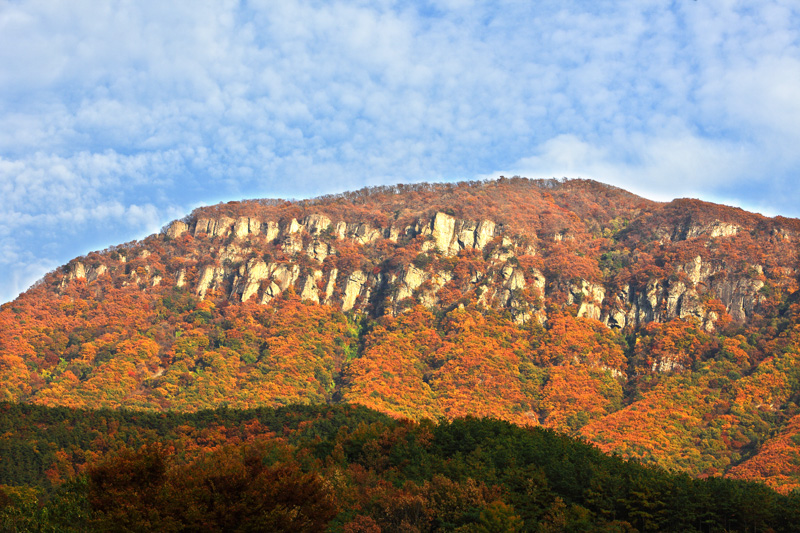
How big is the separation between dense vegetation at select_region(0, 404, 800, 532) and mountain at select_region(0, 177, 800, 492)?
33190 mm

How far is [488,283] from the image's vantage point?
628 ft

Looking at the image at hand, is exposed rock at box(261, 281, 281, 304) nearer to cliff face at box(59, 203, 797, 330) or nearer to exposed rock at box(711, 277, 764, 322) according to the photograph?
cliff face at box(59, 203, 797, 330)

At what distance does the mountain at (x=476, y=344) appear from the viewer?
140 meters

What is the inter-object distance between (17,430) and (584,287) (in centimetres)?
13397

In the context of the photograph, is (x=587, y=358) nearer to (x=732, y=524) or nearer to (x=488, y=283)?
(x=488, y=283)

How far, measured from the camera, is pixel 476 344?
168250 millimetres

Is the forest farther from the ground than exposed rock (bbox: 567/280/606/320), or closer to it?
closer to it

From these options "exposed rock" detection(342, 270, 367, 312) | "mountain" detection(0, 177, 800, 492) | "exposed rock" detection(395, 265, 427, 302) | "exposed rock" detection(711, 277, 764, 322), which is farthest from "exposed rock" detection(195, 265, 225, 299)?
"exposed rock" detection(711, 277, 764, 322)

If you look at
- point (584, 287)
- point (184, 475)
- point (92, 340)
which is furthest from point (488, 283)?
point (184, 475)

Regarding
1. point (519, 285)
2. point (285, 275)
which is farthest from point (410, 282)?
point (285, 275)

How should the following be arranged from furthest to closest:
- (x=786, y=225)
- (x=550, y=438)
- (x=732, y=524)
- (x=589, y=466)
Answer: (x=786, y=225)
(x=550, y=438)
(x=589, y=466)
(x=732, y=524)

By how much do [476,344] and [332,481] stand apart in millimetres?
95794

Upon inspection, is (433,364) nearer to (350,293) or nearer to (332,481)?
(350,293)

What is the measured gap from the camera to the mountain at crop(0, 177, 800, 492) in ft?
459
